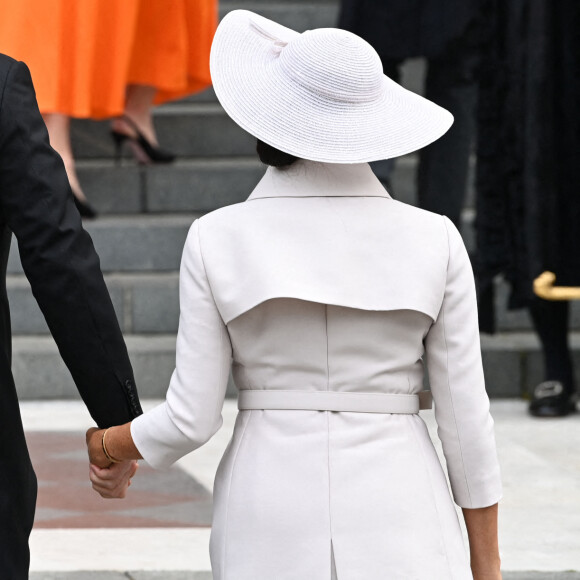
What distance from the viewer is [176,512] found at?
444cm

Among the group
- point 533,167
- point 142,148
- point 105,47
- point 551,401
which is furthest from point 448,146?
point 142,148

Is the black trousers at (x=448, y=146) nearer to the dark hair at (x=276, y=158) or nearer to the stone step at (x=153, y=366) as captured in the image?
the stone step at (x=153, y=366)

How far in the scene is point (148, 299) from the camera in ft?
22.0

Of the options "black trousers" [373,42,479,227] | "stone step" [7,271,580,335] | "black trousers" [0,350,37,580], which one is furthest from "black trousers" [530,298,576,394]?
"black trousers" [0,350,37,580]

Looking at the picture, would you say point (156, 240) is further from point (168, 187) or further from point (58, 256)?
point (58, 256)

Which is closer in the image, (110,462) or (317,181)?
(317,181)

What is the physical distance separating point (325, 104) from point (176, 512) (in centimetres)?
238

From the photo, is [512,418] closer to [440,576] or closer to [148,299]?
[148,299]

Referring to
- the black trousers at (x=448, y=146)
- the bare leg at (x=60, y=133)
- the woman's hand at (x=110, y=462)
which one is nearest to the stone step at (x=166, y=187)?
the bare leg at (x=60, y=133)

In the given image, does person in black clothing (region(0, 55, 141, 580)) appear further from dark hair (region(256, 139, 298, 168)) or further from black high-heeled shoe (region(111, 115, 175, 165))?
black high-heeled shoe (region(111, 115, 175, 165))

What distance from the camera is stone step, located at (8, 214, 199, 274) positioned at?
6945 mm

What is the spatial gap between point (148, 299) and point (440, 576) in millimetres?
4540

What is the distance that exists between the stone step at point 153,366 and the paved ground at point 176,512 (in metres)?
0.36

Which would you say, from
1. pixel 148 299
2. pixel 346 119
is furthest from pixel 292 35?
pixel 148 299
